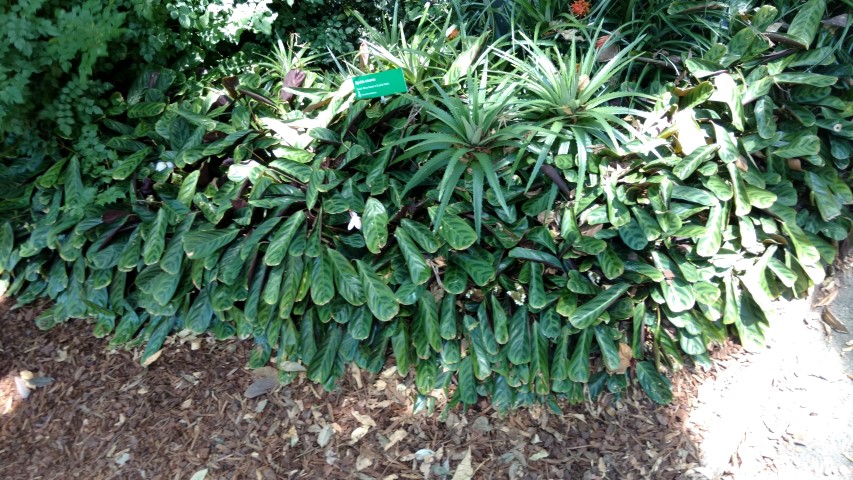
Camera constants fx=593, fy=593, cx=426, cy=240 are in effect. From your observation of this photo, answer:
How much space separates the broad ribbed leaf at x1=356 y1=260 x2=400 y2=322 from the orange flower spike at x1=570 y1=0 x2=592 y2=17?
1.96 meters

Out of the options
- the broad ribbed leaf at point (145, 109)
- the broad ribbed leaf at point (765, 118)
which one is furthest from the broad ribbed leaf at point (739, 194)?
the broad ribbed leaf at point (145, 109)

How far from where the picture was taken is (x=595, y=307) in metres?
2.53

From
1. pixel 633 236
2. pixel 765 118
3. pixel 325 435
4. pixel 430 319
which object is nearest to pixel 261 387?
pixel 325 435

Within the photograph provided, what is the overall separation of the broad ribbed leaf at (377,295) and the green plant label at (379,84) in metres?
0.81

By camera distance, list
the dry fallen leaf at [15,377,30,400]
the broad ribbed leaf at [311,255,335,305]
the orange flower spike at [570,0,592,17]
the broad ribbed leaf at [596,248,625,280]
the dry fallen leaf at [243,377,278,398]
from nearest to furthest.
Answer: the broad ribbed leaf at [596,248,625,280] → the broad ribbed leaf at [311,255,335,305] → the dry fallen leaf at [243,377,278,398] → the dry fallen leaf at [15,377,30,400] → the orange flower spike at [570,0,592,17]

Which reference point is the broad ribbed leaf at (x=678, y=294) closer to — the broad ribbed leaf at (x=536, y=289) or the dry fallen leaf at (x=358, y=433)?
the broad ribbed leaf at (x=536, y=289)

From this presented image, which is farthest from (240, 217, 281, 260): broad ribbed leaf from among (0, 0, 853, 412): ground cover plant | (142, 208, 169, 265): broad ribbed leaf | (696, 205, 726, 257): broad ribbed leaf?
(696, 205, 726, 257): broad ribbed leaf

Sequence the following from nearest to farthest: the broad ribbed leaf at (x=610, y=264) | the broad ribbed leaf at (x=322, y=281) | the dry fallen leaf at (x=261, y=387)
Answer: the broad ribbed leaf at (x=610, y=264) → the broad ribbed leaf at (x=322, y=281) → the dry fallen leaf at (x=261, y=387)

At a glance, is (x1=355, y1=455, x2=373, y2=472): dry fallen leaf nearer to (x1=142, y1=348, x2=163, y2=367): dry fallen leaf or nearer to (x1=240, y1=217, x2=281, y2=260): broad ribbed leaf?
(x1=240, y1=217, x2=281, y2=260): broad ribbed leaf

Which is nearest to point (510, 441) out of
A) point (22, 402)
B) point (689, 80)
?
point (689, 80)

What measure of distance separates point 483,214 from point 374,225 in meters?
0.51

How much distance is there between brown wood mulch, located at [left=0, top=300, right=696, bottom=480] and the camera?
8.50 feet

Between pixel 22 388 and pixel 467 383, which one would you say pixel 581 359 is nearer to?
pixel 467 383

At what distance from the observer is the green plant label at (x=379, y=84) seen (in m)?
2.78
